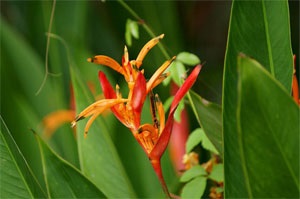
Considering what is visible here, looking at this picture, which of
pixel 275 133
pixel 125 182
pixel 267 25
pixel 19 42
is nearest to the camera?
pixel 275 133

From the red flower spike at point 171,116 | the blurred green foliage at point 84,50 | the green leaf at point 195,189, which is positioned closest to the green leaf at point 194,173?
the green leaf at point 195,189

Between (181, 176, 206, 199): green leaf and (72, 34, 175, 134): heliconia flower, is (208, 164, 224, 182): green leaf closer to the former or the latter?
(181, 176, 206, 199): green leaf

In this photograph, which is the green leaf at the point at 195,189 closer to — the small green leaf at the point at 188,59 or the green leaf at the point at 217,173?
the green leaf at the point at 217,173

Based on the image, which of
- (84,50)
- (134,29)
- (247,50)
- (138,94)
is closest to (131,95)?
(138,94)

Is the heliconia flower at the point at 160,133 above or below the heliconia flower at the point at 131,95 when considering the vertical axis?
below

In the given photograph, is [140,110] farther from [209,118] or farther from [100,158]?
[100,158]

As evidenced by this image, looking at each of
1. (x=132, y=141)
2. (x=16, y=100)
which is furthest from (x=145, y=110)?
(x=16, y=100)

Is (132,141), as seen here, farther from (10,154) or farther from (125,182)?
(10,154)

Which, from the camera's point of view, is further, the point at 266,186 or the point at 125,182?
the point at 125,182
